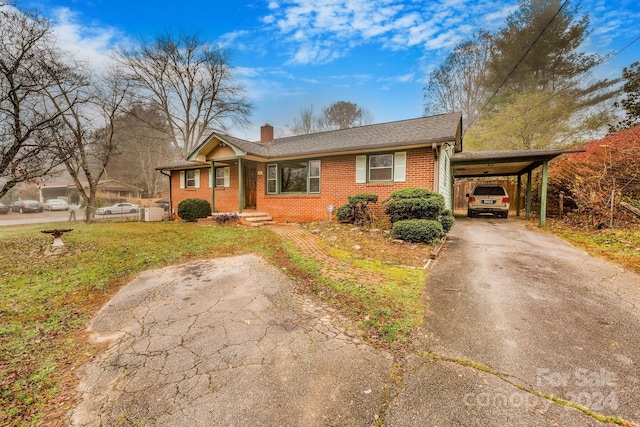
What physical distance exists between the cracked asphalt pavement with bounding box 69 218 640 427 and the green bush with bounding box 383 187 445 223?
3.41 meters

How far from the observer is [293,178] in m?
12.4

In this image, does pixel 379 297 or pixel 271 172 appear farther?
pixel 271 172

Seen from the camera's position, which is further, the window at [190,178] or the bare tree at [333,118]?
the bare tree at [333,118]

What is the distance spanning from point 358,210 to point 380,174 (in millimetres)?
1680

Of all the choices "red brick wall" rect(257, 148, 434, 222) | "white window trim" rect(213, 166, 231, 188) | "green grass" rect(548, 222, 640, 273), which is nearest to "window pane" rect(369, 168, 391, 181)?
"red brick wall" rect(257, 148, 434, 222)

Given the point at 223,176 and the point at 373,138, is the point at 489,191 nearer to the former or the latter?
the point at 373,138

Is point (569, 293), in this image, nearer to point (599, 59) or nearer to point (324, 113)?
point (599, 59)

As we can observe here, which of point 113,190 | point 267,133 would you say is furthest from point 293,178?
point 113,190

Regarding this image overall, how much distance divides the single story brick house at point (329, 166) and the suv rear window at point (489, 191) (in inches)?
88.0

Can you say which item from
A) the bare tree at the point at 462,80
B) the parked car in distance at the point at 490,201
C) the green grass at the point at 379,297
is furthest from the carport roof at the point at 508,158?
the bare tree at the point at 462,80

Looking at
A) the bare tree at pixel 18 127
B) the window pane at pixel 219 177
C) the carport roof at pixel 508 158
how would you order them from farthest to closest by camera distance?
the window pane at pixel 219 177
the carport roof at pixel 508 158
the bare tree at pixel 18 127

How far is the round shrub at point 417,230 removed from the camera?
23.5ft

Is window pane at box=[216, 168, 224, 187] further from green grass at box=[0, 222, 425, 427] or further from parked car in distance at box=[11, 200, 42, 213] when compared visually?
parked car in distance at box=[11, 200, 42, 213]

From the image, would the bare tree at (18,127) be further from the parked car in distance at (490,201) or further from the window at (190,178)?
the parked car in distance at (490,201)
